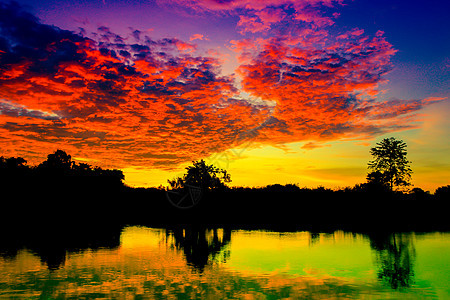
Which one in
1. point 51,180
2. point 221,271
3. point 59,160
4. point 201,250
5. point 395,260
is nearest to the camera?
point 221,271

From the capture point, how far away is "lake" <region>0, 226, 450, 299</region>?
18016mm

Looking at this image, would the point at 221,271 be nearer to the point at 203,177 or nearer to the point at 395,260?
the point at 395,260

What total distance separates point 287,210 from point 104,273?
63.3 meters

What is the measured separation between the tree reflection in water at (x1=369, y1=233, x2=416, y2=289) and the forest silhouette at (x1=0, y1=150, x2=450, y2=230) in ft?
94.4

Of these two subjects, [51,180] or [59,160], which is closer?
[51,180]

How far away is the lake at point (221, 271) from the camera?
1802cm

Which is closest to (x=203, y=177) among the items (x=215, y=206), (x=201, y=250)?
(x=215, y=206)

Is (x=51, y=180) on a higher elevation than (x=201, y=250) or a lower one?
higher

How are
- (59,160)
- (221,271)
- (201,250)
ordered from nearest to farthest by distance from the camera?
(221,271) < (201,250) < (59,160)

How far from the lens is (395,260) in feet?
96.1

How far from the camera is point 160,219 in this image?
85625mm

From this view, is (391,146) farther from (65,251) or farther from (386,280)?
(65,251)

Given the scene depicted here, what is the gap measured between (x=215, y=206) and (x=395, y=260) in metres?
57.2

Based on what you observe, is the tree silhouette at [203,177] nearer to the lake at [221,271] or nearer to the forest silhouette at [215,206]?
the forest silhouette at [215,206]
